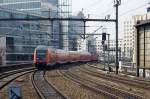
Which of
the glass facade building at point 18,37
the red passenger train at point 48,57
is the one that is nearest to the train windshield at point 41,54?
the red passenger train at point 48,57

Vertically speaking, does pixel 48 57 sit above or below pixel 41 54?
below

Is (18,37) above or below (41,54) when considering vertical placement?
above

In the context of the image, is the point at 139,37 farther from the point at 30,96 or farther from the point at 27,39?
the point at 27,39

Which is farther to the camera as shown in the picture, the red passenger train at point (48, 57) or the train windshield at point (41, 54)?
the train windshield at point (41, 54)

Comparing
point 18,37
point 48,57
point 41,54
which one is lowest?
point 48,57

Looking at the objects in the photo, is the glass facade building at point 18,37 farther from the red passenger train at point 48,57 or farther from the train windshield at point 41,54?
the train windshield at point 41,54

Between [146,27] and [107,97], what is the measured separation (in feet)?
65.6

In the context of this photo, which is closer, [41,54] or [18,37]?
[41,54]

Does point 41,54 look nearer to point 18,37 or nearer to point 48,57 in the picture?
point 48,57

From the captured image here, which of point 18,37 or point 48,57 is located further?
point 18,37

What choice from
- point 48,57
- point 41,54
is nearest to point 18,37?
point 41,54

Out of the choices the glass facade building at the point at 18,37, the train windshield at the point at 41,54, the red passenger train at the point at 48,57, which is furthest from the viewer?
the glass facade building at the point at 18,37

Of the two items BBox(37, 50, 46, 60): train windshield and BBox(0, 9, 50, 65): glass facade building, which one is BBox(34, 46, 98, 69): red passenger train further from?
BBox(0, 9, 50, 65): glass facade building

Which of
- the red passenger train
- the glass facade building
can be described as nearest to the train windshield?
the red passenger train
